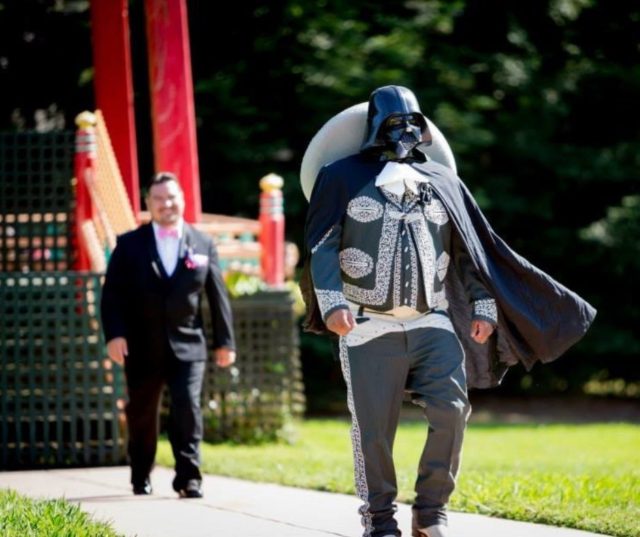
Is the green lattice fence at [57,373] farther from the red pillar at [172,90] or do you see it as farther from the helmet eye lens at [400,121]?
the helmet eye lens at [400,121]

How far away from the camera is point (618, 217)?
2233cm

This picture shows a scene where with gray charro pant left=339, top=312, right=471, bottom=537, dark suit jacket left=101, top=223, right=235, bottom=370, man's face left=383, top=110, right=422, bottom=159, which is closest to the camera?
gray charro pant left=339, top=312, right=471, bottom=537

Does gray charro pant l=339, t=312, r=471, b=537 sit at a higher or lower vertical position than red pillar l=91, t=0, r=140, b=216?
lower

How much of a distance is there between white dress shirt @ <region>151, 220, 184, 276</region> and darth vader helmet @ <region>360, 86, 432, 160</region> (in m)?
2.80

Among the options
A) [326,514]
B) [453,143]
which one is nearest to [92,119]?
[326,514]

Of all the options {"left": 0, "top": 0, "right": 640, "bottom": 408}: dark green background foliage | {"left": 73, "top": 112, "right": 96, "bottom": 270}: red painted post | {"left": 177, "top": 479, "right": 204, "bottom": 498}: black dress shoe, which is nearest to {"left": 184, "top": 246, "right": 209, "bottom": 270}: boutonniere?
{"left": 177, "top": 479, "right": 204, "bottom": 498}: black dress shoe

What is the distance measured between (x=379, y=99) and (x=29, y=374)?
5.53m

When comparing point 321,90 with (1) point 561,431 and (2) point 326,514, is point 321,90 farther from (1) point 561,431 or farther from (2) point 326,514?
(2) point 326,514

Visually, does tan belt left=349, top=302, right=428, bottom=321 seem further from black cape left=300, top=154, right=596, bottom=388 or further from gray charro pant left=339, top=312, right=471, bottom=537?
black cape left=300, top=154, right=596, bottom=388

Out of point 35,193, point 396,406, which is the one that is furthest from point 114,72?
point 396,406

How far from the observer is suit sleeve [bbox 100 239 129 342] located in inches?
342

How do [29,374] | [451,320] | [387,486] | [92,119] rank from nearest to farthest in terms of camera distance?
[387,486], [451,320], [29,374], [92,119]

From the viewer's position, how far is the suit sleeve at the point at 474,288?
6.55 metres

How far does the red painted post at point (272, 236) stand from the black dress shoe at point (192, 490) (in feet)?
17.3
